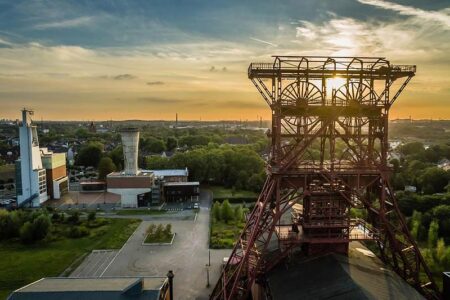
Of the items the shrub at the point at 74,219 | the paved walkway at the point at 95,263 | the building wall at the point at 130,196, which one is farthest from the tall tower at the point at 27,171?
the paved walkway at the point at 95,263

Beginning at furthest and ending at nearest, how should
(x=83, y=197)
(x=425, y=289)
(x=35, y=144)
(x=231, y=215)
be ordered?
(x=83, y=197)
(x=35, y=144)
(x=231, y=215)
(x=425, y=289)

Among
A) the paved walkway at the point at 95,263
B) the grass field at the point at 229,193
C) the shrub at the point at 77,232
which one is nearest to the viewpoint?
the paved walkway at the point at 95,263

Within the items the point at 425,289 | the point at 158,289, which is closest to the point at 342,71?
the point at 425,289

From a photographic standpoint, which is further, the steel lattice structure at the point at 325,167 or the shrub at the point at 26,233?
the shrub at the point at 26,233

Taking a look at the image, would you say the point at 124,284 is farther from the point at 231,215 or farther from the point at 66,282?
the point at 231,215

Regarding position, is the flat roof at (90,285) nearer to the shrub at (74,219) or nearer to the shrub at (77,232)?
the shrub at (77,232)

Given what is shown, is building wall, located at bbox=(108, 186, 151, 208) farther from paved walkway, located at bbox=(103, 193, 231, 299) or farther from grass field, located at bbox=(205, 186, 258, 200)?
paved walkway, located at bbox=(103, 193, 231, 299)
